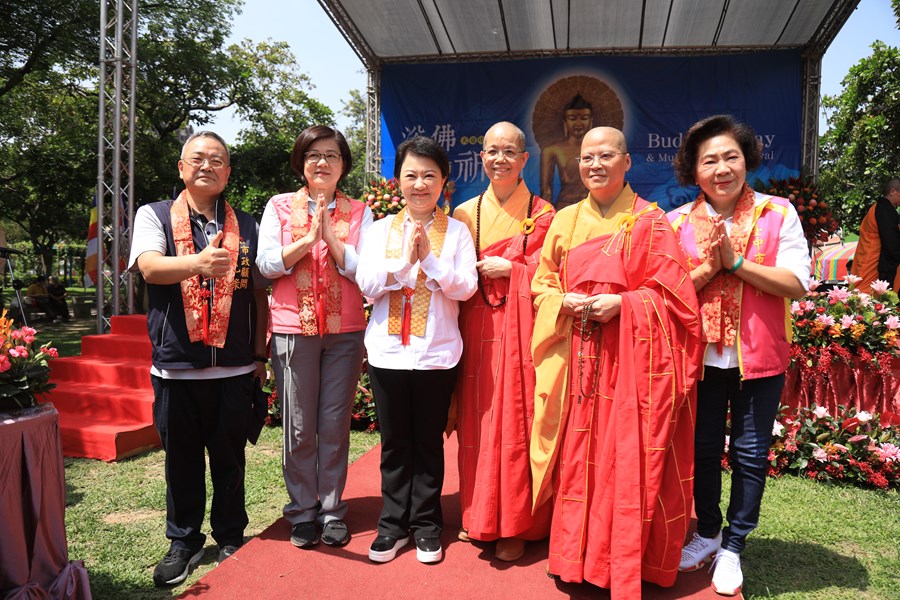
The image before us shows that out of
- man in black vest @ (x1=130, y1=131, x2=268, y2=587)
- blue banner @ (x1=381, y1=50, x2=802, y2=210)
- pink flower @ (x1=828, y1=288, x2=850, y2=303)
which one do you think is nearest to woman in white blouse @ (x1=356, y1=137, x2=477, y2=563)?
man in black vest @ (x1=130, y1=131, x2=268, y2=587)

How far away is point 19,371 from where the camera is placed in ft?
7.75

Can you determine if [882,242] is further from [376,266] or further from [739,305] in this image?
[376,266]

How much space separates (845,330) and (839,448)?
0.82 meters

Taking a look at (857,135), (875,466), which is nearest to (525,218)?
(875,466)

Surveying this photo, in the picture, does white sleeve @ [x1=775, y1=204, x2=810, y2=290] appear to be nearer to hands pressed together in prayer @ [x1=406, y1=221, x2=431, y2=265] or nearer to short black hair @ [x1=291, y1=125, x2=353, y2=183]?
hands pressed together in prayer @ [x1=406, y1=221, x2=431, y2=265]

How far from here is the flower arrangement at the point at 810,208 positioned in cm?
729

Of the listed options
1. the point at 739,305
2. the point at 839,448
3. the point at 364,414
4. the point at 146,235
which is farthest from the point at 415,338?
the point at 839,448

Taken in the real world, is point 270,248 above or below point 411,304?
above

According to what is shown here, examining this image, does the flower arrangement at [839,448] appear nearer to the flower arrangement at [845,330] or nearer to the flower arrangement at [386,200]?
the flower arrangement at [845,330]

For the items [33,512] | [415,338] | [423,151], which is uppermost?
[423,151]

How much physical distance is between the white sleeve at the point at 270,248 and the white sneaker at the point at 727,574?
222 centimetres

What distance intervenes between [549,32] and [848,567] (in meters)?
8.15

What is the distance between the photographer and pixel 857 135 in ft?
38.4

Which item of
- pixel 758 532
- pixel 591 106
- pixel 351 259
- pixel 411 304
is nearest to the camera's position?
pixel 411 304
